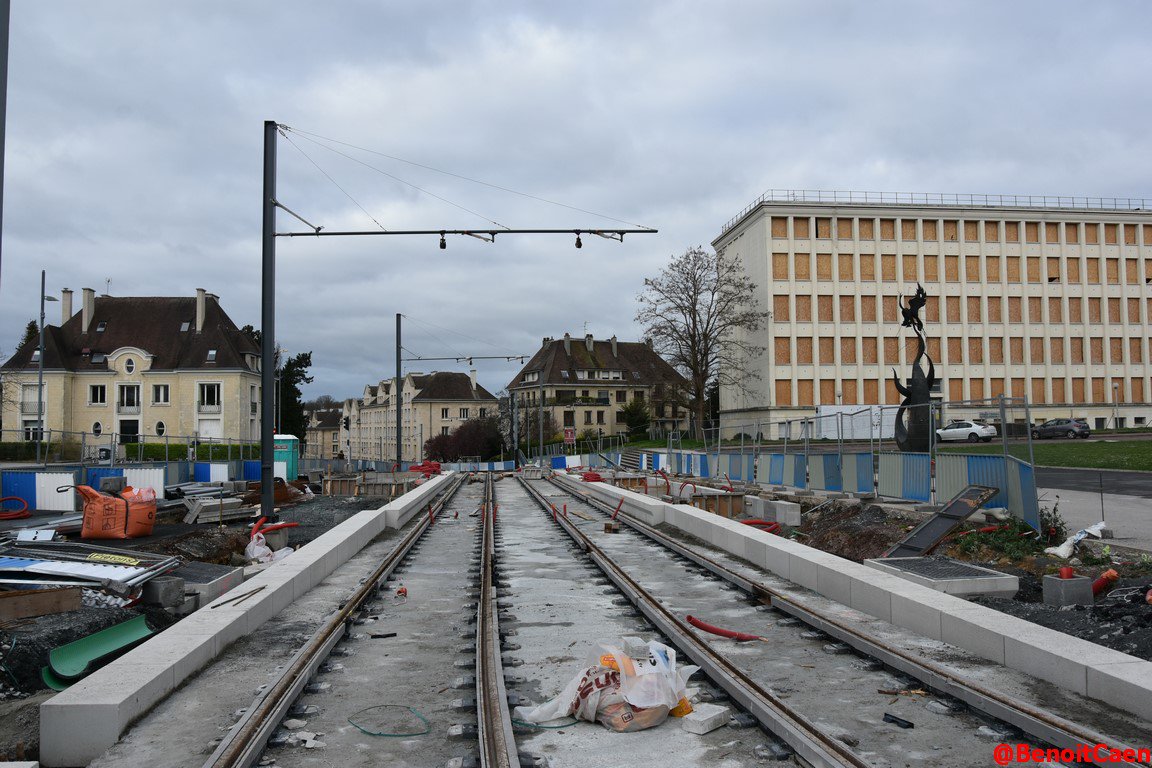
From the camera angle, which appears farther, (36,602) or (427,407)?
(427,407)

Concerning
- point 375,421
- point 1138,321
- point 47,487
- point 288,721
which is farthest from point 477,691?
point 375,421

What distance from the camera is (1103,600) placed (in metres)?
8.69

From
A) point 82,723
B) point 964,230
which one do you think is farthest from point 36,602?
point 964,230

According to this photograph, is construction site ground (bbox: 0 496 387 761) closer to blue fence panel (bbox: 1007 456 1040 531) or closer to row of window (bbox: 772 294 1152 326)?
blue fence panel (bbox: 1007 456 1040 531)

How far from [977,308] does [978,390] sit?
242 inches

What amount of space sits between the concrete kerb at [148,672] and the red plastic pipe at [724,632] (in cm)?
422

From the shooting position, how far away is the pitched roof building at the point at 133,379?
→ 5850cm

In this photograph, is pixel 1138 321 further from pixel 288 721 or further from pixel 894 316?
pixel 288 721

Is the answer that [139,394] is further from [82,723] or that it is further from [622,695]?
[622,695]

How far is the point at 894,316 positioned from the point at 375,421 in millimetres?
86776

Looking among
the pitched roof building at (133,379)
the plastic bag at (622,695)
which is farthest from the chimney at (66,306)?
the plastic bag at (622,695)

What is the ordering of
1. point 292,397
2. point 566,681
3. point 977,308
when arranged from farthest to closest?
point 292,397 → point 977,308 → point 566,681

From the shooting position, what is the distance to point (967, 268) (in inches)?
2554

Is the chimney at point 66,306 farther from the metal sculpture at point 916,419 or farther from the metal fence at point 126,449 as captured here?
the metal sculpture at point 916,419
